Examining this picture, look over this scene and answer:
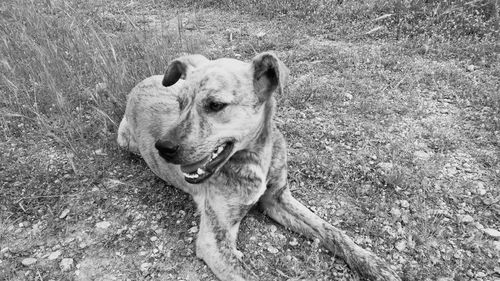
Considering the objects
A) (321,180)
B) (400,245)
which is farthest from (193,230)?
(400,245)

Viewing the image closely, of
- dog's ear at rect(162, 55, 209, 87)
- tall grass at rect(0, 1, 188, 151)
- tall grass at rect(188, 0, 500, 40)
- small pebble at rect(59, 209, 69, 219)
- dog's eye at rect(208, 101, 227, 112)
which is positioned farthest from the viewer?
tall grass at rect(188, 0, 500, 40)

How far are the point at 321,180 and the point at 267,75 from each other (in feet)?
5.66

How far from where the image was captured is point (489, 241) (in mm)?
3941

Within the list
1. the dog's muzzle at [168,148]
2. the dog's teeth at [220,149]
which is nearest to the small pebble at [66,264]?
the dog's muzzle at [168,148]

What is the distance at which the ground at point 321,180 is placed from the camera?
3.99 metres

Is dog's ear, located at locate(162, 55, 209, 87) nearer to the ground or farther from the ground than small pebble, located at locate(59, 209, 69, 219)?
farther from the ground

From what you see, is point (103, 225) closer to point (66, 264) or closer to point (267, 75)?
point (66, 264)

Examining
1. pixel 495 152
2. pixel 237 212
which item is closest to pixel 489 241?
pixel 495 152

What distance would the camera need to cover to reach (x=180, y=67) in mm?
4344

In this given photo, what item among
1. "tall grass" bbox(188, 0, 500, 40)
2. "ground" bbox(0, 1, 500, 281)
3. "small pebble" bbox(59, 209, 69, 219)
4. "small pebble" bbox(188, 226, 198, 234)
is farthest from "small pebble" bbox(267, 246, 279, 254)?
"tall grass" bbox(188, 0, 500, 40)

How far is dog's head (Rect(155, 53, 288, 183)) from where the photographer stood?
3479 mm

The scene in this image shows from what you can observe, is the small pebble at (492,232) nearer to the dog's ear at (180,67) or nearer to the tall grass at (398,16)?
the dog's ear at (180,67)

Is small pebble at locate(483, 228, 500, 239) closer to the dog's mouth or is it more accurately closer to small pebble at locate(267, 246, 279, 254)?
small pebble at locate(267, 246, 279, 254)

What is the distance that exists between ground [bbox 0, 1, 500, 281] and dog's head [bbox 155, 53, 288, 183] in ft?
3.74
